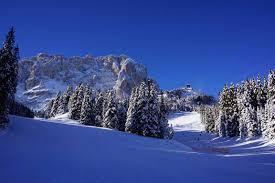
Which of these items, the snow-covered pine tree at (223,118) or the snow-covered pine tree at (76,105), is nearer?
the snow-covered pine tree at (76,105)

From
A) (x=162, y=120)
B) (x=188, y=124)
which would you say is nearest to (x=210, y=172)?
(x=162, y=120)

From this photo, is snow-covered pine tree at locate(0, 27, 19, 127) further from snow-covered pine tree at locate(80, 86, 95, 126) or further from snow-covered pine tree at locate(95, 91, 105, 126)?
snow-covered pine tree at locate(95, 91, 105, 126)

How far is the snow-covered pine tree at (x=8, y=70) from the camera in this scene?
2720 cm

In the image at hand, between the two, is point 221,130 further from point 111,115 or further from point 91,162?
point 91,162

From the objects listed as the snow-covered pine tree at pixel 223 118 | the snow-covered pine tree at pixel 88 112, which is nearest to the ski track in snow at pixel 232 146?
the snow-covered pine tree at pixel 223 118

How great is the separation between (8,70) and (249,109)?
185ft

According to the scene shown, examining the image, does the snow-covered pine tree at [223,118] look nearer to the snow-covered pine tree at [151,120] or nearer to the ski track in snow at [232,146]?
the ski track in snow at [232,146]

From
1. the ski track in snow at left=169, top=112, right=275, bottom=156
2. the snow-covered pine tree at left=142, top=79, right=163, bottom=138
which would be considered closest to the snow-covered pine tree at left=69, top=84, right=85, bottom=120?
the snow-covered pine tree at left=142, top=79, right=163, bottom=138

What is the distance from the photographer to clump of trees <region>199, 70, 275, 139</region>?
60.8 m

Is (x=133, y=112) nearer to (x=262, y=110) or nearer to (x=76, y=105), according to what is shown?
(x=76, y=105)

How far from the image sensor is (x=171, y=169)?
1892 cm

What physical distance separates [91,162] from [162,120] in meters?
43.1

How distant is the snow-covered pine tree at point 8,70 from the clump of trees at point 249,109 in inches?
1820

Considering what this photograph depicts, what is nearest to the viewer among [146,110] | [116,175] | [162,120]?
[116,175]
